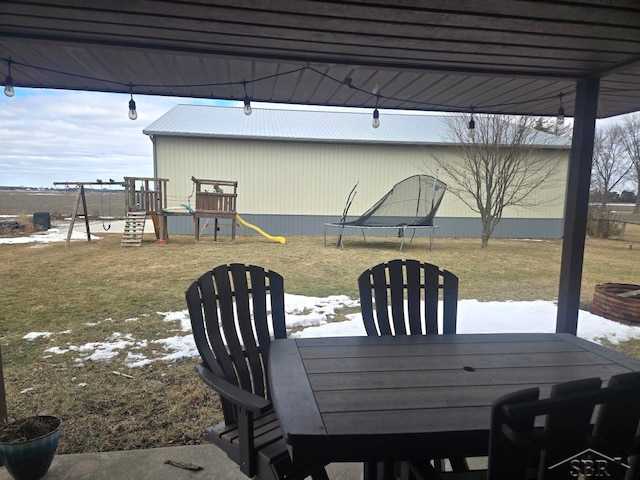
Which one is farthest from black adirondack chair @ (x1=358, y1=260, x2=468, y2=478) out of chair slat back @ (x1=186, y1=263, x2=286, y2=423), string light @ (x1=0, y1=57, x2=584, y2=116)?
string light @ (x1=0, y1=57, x2=584, y2=116)

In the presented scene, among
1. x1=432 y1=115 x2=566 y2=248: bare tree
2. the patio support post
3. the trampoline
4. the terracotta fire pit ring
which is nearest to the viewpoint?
the patio support post

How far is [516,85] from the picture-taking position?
2994 mm

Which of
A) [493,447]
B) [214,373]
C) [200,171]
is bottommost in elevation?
[214,373]

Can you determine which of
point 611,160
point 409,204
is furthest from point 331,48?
point 611,160

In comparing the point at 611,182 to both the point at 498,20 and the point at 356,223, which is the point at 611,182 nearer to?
the point at 356,223

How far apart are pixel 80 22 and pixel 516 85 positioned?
282cm

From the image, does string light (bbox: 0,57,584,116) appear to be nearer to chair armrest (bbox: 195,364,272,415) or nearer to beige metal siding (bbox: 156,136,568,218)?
chair armrest (bbox: 195,364,272,415)

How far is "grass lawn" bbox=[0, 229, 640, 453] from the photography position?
244 cm

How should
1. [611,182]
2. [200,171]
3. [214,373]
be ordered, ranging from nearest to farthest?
[214,373]
[200,171]
[611,182]

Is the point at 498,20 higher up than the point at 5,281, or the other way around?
the point at 498,20

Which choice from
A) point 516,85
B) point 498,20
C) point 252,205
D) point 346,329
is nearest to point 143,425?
point 346,329

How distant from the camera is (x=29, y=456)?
68.4 inches

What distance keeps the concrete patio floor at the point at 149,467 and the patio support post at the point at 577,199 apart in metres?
1.84

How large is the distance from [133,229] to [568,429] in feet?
31.9
